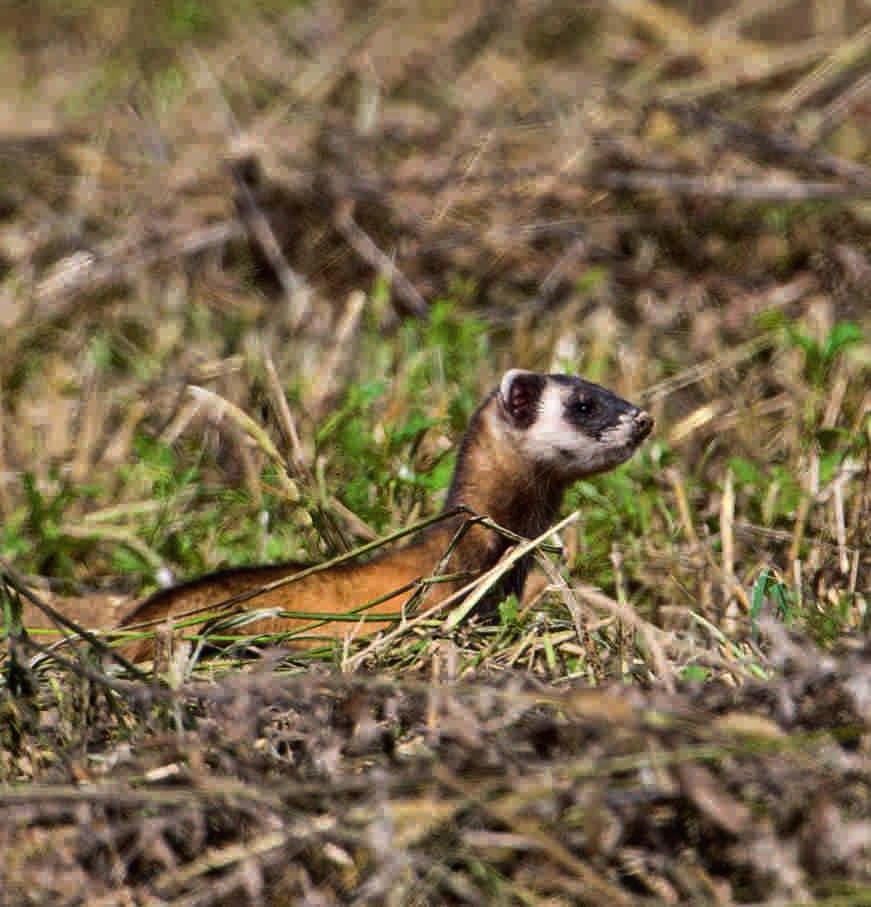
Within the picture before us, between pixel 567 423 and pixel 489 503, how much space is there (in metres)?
0.32

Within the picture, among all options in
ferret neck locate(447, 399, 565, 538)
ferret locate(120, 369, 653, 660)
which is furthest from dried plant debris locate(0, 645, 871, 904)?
ferret neck locate(447, 399, 565, 538)

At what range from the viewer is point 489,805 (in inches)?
97.5

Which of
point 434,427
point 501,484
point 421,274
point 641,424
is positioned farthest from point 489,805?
point 421,274

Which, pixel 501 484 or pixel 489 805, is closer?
pixel 489 805

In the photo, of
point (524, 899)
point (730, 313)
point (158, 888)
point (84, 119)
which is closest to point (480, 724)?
point (524, 899)

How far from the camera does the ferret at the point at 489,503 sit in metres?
3.99

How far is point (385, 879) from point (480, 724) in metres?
0.42

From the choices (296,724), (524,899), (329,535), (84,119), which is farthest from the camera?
(84,119)

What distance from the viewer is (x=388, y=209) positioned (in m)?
7.00

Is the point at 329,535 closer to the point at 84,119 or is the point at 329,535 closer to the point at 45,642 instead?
the point at 45,642

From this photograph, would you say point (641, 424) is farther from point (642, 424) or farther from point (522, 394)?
point (522, 394)

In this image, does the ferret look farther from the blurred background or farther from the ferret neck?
the blurred background

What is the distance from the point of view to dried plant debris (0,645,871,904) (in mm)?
2449

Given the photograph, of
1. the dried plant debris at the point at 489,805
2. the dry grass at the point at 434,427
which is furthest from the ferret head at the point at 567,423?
the dried plant debris at the point at 489,805
